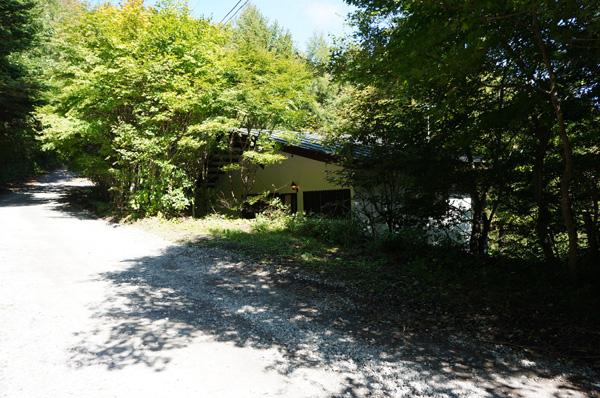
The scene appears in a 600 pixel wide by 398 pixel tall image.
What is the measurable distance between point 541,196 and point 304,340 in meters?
4.37

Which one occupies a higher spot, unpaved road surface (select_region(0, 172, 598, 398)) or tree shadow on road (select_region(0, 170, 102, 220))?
tree shadow on road (select_region(0, 170, 102, 220))

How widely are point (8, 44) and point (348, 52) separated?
19.6 m

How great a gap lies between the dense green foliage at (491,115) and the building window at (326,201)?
2.76 metres

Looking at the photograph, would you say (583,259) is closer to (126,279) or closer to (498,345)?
(498,345)

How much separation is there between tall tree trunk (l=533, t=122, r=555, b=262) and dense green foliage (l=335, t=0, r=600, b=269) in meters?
0.02

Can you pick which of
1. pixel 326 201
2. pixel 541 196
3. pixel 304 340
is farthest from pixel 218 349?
pixel 326 201

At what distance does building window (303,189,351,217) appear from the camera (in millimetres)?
11148

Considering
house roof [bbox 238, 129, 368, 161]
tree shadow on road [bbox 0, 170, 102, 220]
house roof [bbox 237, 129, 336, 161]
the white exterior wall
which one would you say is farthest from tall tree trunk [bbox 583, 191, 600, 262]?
tree shadow on road [bbox 0, 170, 102, 220]

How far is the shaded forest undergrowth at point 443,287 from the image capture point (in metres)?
4.21

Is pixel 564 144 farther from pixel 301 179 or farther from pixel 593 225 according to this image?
pixel 301 179

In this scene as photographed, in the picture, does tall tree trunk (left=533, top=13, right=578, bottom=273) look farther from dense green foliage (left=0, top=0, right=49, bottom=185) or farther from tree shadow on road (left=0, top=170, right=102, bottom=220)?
dense green foliage (left=0, top=0, right=49, bottom=185)

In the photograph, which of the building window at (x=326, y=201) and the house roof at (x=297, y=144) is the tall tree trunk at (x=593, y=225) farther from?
the house roof at (x=297, y=144)

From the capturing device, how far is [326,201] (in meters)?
12.9

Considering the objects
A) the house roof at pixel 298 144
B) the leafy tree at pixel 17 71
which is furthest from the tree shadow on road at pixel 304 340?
the leafy tree at pixel 17 71
